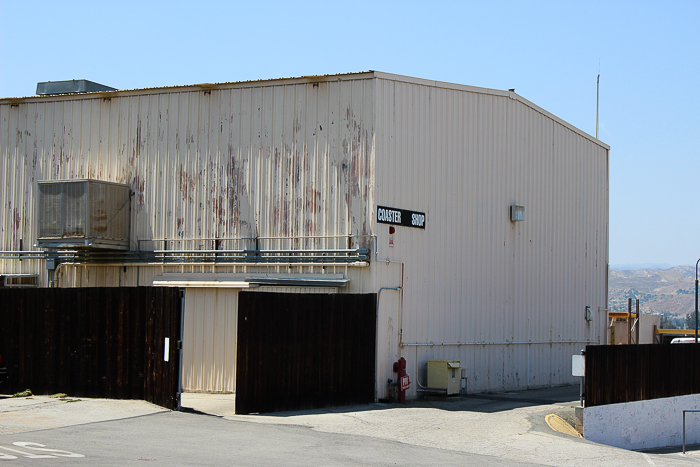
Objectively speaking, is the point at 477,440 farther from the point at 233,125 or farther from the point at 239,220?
the point at 233,125

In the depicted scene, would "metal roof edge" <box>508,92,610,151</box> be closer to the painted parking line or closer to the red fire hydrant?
the red fire hydrant

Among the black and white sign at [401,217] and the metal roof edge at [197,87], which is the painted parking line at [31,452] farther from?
the metal roof edge at [197,87]

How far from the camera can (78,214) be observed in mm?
19266

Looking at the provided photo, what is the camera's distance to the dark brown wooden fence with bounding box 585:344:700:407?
16.7 meters

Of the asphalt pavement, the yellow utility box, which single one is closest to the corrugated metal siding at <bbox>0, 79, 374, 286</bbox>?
the yellow utility box

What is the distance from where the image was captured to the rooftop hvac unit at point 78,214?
19.2m

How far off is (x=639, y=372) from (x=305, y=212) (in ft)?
28.2

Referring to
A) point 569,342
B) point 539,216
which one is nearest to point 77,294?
point 539,216

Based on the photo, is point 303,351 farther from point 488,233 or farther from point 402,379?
point 488,233

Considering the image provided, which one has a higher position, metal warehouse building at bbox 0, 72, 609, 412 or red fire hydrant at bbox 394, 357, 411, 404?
metal warehouse building at bbox 0, 72, 609, 412

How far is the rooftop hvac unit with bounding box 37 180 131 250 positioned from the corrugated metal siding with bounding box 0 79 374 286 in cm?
76

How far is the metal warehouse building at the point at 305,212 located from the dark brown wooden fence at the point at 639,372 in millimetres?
3358

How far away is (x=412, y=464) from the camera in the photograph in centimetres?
1059

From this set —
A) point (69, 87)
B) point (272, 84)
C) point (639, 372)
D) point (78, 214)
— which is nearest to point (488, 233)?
point (639, 372)
